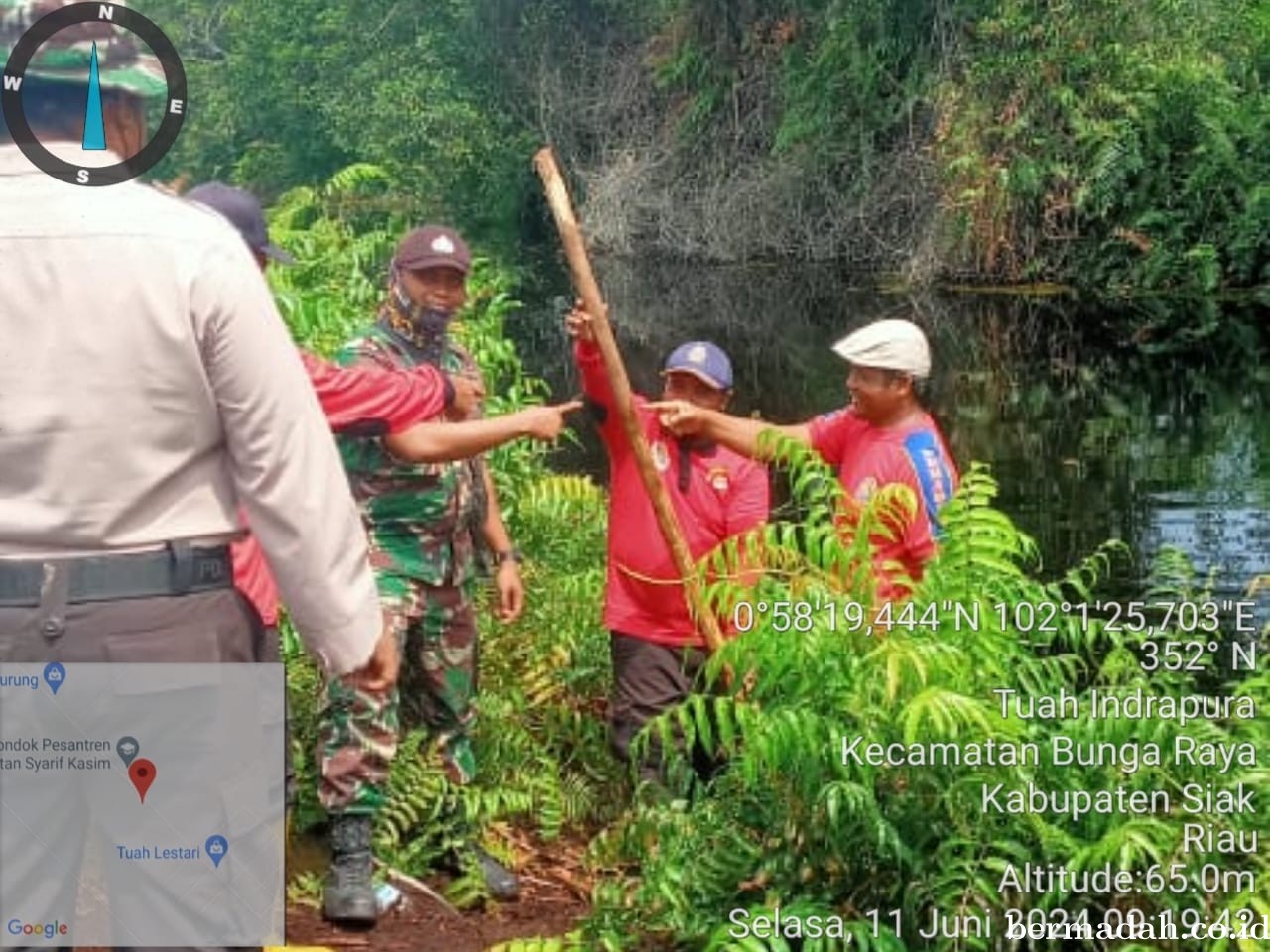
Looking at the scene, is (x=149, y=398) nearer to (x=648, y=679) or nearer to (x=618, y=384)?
(x=618, y=384)

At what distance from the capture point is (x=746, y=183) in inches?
1111

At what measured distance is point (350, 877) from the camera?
14.4 feet

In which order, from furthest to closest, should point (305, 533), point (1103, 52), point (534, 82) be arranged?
point (534, 82) → point (1103, 52) → point (305, 533)

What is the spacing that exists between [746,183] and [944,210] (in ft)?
14.1

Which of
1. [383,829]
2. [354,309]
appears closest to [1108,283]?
[354,309]

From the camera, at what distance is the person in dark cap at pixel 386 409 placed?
354 centimetres

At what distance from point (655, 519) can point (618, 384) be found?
0.45 m

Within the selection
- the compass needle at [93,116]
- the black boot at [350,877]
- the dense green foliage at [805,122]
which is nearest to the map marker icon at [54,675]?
the compass needle at [93,116]

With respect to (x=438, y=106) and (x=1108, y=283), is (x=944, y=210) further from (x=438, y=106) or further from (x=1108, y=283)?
(x=438, y=106)

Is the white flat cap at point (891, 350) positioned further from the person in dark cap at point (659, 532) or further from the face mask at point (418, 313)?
the face mask at point (418, 313)

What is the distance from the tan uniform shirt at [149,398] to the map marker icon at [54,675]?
0.16 meters

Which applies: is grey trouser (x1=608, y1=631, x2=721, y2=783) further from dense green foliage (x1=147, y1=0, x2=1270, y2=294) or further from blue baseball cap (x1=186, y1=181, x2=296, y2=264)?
dense green foliage (x1=147, y1=0, x2=1270, y2=294)

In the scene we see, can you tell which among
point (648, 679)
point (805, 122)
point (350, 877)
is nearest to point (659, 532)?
point (648, 679)

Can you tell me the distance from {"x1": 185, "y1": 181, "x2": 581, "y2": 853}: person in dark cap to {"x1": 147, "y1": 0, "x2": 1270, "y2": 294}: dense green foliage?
505 inches
